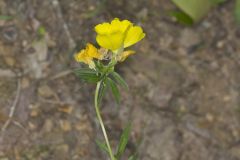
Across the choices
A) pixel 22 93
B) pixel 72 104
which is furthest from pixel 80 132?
pixel 22 93

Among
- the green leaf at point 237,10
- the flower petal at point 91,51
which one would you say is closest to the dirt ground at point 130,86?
the green leaf at point 237,10

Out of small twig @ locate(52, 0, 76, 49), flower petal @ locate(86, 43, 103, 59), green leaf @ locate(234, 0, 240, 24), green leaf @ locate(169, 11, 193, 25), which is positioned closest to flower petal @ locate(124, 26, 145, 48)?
flower petal @ locate(86, 43, 103, 59)

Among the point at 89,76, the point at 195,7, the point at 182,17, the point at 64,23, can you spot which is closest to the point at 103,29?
the point at 89,76

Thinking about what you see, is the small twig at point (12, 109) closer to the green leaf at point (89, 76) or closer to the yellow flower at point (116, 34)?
the green leaf at point (89, 76)

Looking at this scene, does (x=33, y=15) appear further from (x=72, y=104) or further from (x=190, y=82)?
(x=190, y=82)

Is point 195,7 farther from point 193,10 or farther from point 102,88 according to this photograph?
point 102,88
